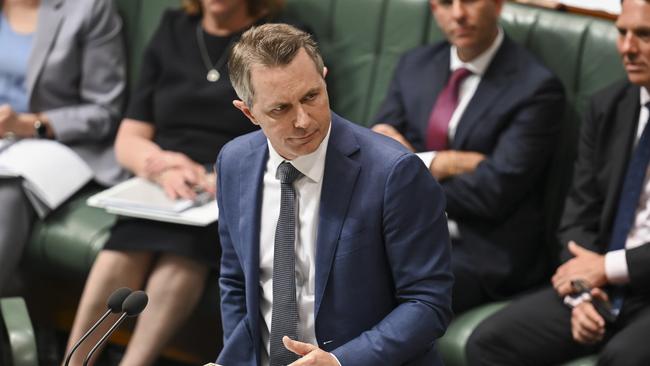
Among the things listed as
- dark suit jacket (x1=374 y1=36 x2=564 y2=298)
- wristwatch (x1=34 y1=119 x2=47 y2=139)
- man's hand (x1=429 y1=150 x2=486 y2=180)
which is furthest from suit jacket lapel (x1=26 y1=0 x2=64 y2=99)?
man's hand (x1=429 y1=150 x2=486 y2=180)

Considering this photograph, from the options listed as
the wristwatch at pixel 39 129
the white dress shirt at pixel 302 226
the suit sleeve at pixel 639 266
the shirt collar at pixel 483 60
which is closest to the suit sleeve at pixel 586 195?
the suit sleeve at pixel 639 266

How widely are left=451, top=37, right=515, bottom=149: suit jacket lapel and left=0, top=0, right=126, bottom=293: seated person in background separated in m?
1.35

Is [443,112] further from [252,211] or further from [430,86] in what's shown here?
[252,211]

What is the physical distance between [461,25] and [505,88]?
0.23 metres

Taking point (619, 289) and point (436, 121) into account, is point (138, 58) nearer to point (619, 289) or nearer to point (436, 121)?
point (436, 121)

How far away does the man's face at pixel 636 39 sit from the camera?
2.96 meters

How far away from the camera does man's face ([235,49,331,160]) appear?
219 cm

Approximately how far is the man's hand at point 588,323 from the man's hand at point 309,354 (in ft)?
3.19

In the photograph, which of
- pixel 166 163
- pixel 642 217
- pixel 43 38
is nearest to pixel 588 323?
pixel 642 217

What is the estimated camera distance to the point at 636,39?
9.79ft

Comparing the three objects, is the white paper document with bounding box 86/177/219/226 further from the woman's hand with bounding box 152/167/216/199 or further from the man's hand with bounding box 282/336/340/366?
the man's hand with bounding box 282/336/340/366

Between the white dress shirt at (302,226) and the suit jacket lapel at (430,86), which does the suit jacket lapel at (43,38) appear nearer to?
the suit jacket lapel at (430,86)

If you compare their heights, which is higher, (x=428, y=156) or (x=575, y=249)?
(x=428, y=156)

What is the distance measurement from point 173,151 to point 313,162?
5.13ft
